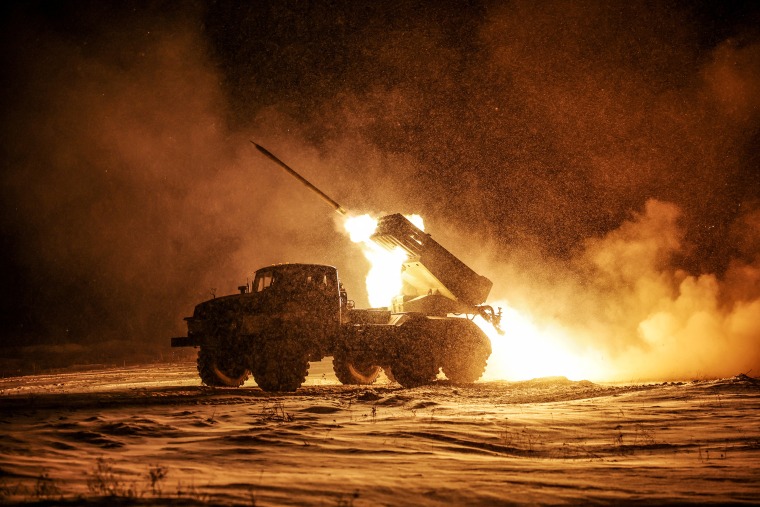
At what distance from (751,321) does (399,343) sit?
1227cm

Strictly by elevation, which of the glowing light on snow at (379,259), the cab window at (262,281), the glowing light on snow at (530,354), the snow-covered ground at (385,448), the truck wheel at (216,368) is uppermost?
the glowing light on snow at (379,259)

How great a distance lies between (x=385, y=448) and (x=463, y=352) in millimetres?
9043

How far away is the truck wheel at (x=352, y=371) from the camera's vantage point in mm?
16672

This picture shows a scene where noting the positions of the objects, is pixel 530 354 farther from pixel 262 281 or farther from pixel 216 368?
pixel 216 368

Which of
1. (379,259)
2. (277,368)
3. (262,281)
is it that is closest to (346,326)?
(277,368)

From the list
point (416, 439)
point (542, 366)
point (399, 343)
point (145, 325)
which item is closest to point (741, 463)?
point (416, 439)

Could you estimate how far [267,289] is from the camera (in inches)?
575

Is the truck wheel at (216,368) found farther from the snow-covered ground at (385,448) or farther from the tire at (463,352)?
the tire at (463,352)

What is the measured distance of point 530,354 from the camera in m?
22.8

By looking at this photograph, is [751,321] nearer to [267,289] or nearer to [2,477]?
[267,289]

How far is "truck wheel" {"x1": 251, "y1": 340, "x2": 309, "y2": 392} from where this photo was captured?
45.2 ft

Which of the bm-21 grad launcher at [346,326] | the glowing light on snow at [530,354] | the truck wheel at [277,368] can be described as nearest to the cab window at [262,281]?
the bm-21 grad launcher at [346,326]

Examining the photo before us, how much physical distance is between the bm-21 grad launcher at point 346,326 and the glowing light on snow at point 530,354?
5.17 metres

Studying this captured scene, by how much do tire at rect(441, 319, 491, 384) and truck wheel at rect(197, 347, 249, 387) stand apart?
16.2ft
